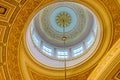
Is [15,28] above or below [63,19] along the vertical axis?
below

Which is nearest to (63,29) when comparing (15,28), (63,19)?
(63,19)

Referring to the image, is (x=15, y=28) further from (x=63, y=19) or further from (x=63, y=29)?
(x=63, y=29)

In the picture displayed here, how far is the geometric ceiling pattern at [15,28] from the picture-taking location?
9151 mm

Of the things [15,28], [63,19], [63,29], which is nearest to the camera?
[15,28]

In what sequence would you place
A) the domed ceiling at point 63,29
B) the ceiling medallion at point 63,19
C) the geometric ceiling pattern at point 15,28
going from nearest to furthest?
the geometric ceiling pattern at point 15,28 < the domed ceiling at point 63,29 < the ceiling medallion at point 63,19

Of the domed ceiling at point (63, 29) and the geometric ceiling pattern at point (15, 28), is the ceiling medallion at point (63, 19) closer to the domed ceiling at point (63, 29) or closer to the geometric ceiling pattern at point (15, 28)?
the domed ceiling at point (63, 29)

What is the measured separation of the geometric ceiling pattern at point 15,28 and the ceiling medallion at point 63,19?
549cm

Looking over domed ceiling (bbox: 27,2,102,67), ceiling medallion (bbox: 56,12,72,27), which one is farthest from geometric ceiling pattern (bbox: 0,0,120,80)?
ceiling medallion (bbox: 56,12,72,27)

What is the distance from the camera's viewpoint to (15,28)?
9633 mm

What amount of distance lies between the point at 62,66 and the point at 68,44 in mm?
3021

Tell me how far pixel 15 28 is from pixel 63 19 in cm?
639

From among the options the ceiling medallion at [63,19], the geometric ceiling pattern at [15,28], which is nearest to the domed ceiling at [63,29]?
the ceiling medallion at [63,19]

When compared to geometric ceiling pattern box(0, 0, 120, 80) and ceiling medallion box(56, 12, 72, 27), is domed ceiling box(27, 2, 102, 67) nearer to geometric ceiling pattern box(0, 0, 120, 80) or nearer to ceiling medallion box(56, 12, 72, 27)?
ceiling medallion box(56, 12, 72, 27)

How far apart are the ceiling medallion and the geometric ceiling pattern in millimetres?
5489
